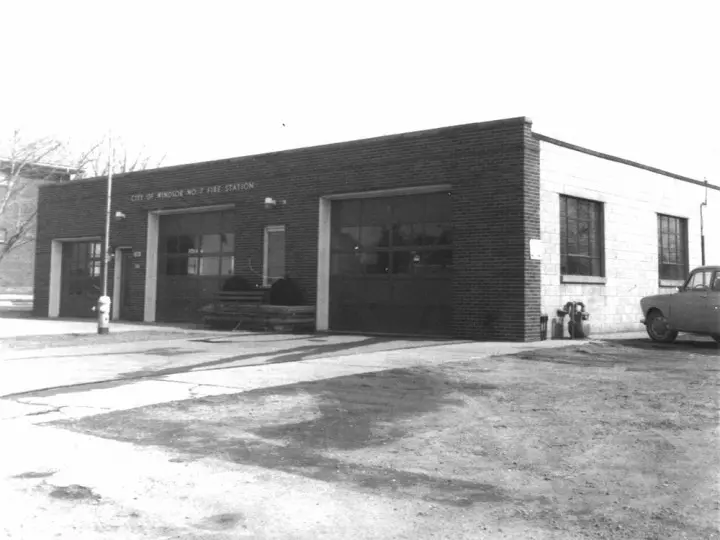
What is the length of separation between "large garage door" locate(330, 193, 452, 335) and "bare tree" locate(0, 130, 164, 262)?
21.7 m

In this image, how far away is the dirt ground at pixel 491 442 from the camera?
3.89 m

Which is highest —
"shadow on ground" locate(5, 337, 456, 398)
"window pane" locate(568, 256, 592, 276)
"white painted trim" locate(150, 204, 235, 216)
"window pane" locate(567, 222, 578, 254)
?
"white painted trim" locate(150, 204, 235, 216)

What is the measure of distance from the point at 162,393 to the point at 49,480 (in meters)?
3.38

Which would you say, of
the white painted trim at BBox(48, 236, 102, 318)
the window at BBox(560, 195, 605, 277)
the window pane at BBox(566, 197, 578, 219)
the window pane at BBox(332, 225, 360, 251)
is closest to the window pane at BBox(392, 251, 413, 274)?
the window pane at BBox(332, 225, 360, 251)

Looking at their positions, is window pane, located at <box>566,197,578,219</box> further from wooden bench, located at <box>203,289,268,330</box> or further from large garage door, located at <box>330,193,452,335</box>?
wooden bench, located at <box>203,289,268,330</box>

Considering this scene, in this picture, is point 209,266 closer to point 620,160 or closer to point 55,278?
point 55,278

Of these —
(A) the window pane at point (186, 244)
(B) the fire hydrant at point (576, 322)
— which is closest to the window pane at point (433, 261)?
(B) the fire hydrant at point (576, 322)

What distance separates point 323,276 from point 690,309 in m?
9.12

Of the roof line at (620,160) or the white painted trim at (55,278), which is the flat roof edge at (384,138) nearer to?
the roof line at (620,160)

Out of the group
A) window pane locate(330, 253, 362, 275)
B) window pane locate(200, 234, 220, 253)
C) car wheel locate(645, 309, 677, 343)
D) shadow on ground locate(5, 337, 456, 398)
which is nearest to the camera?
shadow on ground locate(5, 337, 456, 398)

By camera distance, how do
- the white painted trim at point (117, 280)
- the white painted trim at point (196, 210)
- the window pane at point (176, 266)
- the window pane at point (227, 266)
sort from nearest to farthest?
the window pane at point (227, 266), the white painted trim at point (196, 210), the window pane at point (176, 266), the white painted trim at point (117, 280)

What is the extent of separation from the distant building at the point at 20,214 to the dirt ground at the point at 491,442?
1306 inches

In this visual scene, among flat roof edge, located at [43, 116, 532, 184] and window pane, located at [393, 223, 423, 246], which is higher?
flat roof edge, located at [43, 116, 532, 184]

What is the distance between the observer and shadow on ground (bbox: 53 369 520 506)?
455 cm
